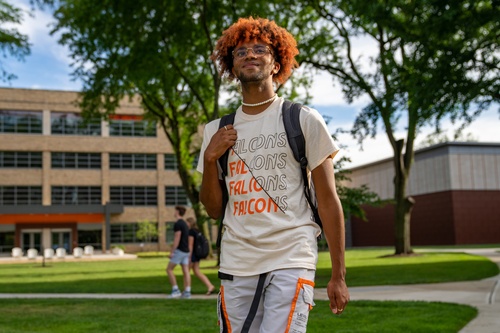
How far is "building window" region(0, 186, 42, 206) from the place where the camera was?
202 ft

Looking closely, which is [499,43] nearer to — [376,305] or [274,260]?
[376,305]

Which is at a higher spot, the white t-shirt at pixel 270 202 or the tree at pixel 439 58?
the tree at pixel 439 58

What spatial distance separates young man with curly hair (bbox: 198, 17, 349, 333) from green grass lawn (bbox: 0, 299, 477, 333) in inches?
211

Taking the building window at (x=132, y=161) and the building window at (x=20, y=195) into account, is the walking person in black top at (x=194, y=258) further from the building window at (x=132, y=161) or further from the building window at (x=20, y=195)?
the building window at (x=132, y=161)

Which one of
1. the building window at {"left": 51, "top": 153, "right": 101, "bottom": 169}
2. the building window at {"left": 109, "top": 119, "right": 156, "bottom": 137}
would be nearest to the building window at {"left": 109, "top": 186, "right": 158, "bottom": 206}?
the building window at {"left": 51, "top": 153, "right": 101, "bottom": 169}

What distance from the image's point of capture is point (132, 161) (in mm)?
66312

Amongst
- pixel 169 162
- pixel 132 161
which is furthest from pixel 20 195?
pixel 169 162

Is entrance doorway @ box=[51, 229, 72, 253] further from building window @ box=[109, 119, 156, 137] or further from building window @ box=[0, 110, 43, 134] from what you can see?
building window @ box=[109, 119, 156, 137]

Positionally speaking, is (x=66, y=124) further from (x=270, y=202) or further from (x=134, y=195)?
(x=270, y=202)

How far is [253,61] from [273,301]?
4.18ft

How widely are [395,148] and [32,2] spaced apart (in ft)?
64.9

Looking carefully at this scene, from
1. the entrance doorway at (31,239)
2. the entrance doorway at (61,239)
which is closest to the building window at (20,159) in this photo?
the entrance doorway at (31,239)

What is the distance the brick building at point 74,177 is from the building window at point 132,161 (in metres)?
0.10

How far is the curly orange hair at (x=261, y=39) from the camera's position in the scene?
3649 mm
